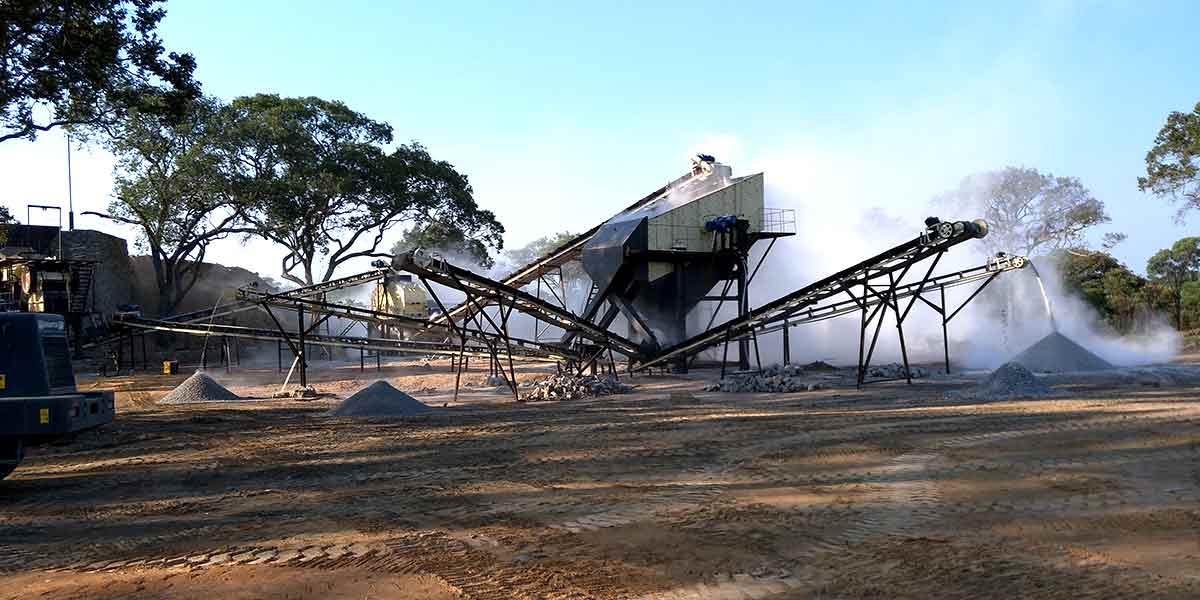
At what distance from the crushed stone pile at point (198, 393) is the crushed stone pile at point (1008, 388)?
1825 centimetres

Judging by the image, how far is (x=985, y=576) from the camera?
516 centimetres

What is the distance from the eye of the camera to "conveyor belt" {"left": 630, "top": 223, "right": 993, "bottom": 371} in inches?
739

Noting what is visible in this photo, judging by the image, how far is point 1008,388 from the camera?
1677 centimetres

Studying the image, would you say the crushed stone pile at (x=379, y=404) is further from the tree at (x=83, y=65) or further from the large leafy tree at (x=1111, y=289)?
the large leafy tree at (x=1111, y=289)

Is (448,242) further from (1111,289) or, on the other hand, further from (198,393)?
(1111,289)

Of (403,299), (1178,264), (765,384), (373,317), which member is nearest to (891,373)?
(765,384)

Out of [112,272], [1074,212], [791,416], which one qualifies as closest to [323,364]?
[112,272]

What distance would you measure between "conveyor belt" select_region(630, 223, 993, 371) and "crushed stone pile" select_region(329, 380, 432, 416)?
8.92 m

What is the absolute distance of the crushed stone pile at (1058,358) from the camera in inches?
878

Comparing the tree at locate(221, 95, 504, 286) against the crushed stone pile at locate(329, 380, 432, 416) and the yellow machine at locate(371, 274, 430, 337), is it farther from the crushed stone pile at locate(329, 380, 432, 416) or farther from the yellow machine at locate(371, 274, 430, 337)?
the crushed stone pile at locate(329, 380, 432, 416)

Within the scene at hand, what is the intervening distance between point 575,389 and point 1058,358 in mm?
13429

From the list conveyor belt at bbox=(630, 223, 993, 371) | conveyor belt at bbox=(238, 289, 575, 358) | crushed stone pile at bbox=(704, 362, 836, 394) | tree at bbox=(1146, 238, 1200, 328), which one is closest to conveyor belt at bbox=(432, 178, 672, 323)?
conveyor belt at bbox=(238, 289, 575, 358)

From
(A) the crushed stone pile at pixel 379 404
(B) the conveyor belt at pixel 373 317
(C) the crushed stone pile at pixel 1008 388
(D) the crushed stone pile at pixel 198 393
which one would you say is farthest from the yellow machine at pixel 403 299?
(C) the crushed stone pile at pixel 1008 388

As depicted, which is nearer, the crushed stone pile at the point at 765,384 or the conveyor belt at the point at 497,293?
the conveyor belt at the point at 497,293
